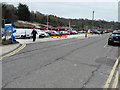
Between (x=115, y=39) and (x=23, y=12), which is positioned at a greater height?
(x=23, y=12)

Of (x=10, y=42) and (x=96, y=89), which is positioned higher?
(x=10, y=42)

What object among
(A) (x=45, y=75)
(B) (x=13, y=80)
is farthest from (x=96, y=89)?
(B) (x=13, y=80)

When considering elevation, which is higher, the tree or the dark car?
the tree

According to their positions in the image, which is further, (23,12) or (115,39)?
(23,12)

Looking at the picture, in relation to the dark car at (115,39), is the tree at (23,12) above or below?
above

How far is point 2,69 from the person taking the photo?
5195mm

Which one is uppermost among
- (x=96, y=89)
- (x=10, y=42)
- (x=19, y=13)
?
(x=19, y=13)

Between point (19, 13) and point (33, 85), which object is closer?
point (33, 85)

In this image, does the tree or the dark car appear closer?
the dark car

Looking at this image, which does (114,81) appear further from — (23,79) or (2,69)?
(2,69)

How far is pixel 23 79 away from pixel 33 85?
63cm

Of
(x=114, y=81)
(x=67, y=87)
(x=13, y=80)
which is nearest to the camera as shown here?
(x=67, y=87)

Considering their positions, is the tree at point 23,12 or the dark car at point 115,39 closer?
the dark car at point 115,39

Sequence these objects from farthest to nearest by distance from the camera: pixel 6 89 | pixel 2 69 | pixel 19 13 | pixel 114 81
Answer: pixel 19 13 < pixel 2 69 < pixel 114 81 < pixel 6 89
